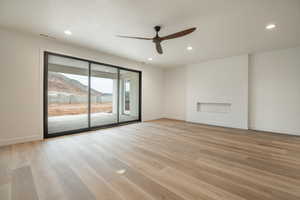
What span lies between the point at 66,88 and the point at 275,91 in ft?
22.5

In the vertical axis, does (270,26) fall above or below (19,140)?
above

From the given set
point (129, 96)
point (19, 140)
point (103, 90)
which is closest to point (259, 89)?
point (129, 96)

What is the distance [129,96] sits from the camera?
6371 millimetres

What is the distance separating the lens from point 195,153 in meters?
2.61

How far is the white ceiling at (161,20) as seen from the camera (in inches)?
84.4

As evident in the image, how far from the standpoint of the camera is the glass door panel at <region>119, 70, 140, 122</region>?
5984 mm

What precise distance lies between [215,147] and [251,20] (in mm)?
2735

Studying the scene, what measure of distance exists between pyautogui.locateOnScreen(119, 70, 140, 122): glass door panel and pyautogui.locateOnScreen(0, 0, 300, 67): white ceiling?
2.30 meters

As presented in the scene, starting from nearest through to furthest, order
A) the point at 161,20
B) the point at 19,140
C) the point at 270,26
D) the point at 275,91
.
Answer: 1. the point at 161,20
2. the point at 270,26
3. the point at 19,140
4. the point at 275,91

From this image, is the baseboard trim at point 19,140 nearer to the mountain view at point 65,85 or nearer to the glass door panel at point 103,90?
the mountain view at point 65,85

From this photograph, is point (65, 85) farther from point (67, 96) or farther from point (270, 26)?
point (270, 26)

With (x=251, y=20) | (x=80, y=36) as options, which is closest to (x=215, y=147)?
(x=251, y=20)

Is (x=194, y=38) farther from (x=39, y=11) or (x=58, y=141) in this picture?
(x=58, y=141)

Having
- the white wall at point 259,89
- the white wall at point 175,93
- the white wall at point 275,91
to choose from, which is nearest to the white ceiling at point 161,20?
the white wall at point 275,91
